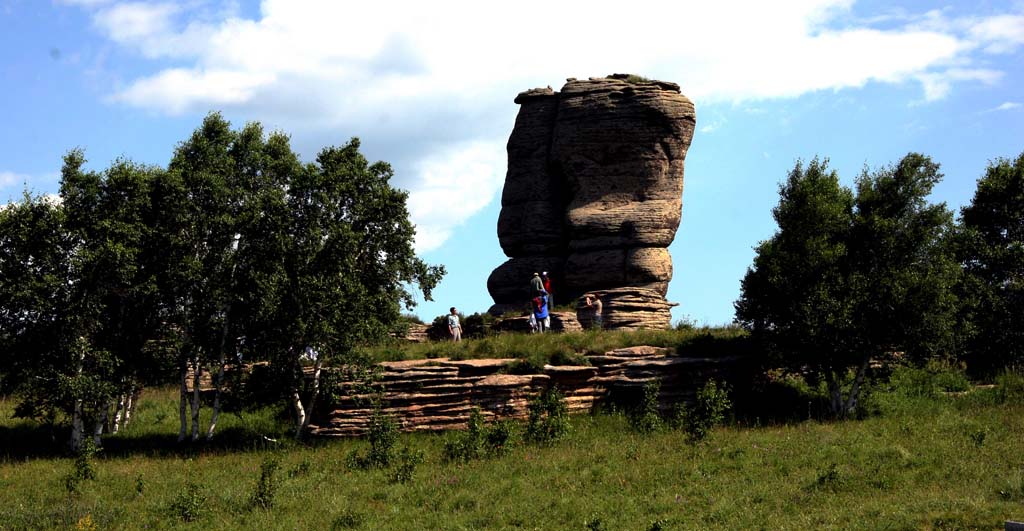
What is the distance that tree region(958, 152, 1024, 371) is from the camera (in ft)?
115

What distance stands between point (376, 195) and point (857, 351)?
17012 millimetres

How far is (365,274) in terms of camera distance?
32.2 m

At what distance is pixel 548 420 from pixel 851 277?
11308 millimetres

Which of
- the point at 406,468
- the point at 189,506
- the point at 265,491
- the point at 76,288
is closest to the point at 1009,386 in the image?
the point at 406,468

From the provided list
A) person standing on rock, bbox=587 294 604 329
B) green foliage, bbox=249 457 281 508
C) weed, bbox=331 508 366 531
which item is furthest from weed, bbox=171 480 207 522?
person standing on rock, bbox=587 294 604 329

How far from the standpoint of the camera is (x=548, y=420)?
27.0 m

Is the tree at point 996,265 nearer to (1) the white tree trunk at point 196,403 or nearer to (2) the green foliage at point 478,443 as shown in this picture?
(2) the green foliage at point 478,443

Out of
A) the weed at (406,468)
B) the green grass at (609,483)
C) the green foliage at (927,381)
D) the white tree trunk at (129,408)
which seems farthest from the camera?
the white tree trunk at (129,408)

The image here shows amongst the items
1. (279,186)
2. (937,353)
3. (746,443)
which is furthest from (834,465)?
(279,186)

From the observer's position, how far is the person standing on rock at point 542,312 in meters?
36.6

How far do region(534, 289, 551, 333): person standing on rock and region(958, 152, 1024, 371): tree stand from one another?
1532 cm

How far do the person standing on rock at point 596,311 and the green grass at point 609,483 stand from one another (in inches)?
324

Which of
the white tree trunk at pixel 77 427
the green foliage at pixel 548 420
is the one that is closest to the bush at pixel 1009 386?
the green foliage at pixel 548 420

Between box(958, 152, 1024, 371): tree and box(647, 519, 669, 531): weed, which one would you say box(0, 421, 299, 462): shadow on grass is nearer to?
box(647, 519, 669, 531): weed
